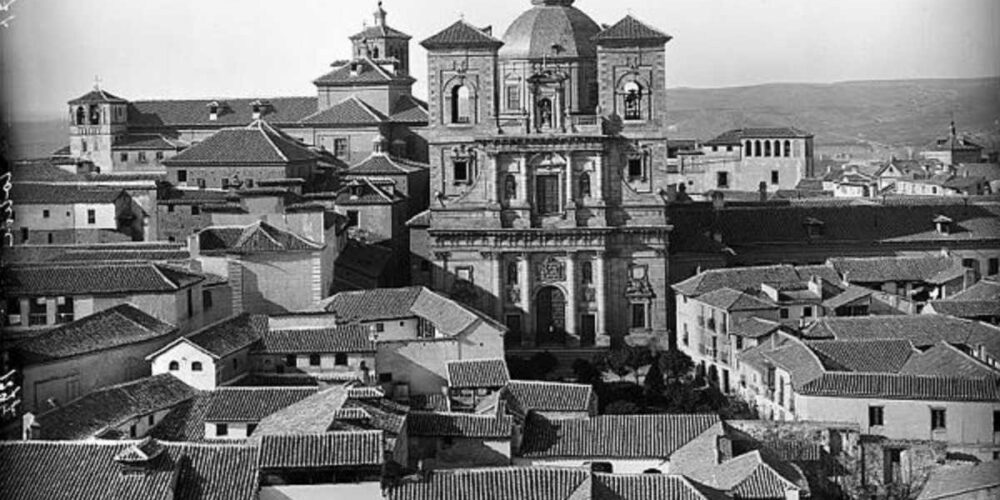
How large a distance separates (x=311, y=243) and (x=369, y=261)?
164 inches

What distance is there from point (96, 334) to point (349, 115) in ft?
67.7

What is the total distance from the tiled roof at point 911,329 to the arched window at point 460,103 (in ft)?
29.7

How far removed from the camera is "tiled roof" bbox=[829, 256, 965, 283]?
35.3 meters

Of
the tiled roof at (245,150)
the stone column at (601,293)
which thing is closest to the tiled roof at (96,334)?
the stone column at (601,293)

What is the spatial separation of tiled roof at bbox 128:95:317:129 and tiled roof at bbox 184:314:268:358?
770 inches

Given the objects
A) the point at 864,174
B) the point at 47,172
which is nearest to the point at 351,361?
the point at 47,172

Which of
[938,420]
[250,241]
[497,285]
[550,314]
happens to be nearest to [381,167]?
[497,285]

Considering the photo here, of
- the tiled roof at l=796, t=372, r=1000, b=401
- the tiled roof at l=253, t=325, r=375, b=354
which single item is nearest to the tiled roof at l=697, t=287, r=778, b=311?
the tiled roof at l=796, t=372, r=1000, b=401

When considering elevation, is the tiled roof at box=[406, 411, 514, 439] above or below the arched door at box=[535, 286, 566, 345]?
below

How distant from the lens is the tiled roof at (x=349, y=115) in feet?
146

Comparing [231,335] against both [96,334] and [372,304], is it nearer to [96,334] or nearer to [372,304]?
[96,334]

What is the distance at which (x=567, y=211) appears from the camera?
34562mm

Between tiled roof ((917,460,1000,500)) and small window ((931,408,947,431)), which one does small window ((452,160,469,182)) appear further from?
tiled roof ((917,460,1000,500))

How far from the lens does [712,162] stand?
65125mm
